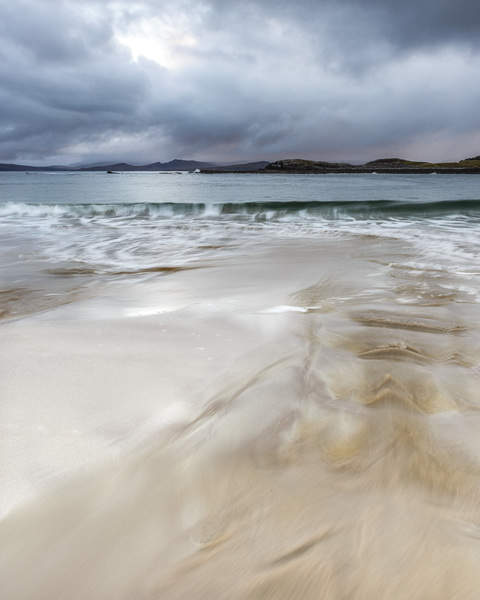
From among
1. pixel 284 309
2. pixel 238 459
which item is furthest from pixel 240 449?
pixel 284 309

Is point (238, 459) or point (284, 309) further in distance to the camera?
point (284, 309)

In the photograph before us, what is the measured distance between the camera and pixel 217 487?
1.16m

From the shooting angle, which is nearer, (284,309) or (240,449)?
(240,449)

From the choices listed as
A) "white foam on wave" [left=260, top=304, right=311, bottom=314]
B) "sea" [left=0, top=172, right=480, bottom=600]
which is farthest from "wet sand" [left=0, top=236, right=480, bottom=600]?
"white foam on wave" [left=260, top=304, right=311, bottom=314]

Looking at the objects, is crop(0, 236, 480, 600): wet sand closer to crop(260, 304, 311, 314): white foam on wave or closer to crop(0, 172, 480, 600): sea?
crop(0, 172, 480, 600): sea

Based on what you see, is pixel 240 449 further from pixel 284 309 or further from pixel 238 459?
pixel 284 309

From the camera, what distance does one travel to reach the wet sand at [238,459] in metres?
0.92

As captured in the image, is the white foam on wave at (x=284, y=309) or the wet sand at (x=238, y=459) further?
the white foam on wave at (x=284, y=309)

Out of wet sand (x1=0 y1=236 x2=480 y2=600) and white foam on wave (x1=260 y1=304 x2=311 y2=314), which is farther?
white foam on wave (x1=260 y1=304 x2=311 y2=314)

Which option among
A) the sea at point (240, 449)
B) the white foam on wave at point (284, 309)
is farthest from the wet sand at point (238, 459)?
the white foam on wave at point (284, 309)

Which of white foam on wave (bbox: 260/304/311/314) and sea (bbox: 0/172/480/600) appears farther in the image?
white foam on wave (bbox: 260/304/311/314)

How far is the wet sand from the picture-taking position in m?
0.92

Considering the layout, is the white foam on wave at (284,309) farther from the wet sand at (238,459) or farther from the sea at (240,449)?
the wet sand at (238,459)

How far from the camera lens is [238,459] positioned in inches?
50.0
